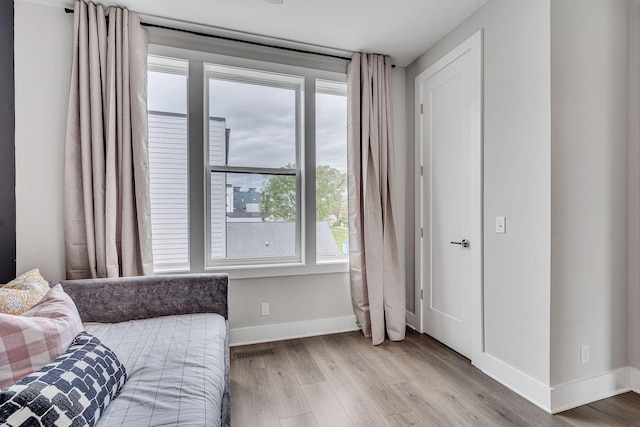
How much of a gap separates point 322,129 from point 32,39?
7.28 ft

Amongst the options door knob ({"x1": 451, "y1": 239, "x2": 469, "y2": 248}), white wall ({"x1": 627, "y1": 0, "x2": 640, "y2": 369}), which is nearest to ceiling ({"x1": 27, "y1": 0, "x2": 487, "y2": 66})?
white wall ({"x1": 627, "y1": 0, "x2": 640, "y2": 369})

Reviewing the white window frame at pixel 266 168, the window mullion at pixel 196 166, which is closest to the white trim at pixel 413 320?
the white window frame at pixel 266 168

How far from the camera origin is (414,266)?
3.16 metres

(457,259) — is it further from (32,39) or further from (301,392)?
(32,39)

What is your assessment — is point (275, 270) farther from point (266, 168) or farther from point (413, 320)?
point (413, 320)

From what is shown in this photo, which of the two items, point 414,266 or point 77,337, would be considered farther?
point 414,266

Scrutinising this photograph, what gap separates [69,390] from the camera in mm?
974

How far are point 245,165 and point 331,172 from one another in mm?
813

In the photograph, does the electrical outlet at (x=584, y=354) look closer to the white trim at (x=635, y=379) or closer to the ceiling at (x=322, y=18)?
the white trim at (x=635, y=379)

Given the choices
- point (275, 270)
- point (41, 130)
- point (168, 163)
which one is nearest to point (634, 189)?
point (275, 270)

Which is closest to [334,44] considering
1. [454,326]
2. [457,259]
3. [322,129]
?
[322,129]

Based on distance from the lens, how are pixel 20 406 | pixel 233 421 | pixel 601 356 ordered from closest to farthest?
1. pixel 20 406
2. pixel 233 421
3. pixel 601 356

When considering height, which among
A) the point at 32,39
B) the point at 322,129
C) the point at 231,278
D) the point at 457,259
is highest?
the point at 32,39

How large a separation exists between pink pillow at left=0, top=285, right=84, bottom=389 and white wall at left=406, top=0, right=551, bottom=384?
7.72 ft
